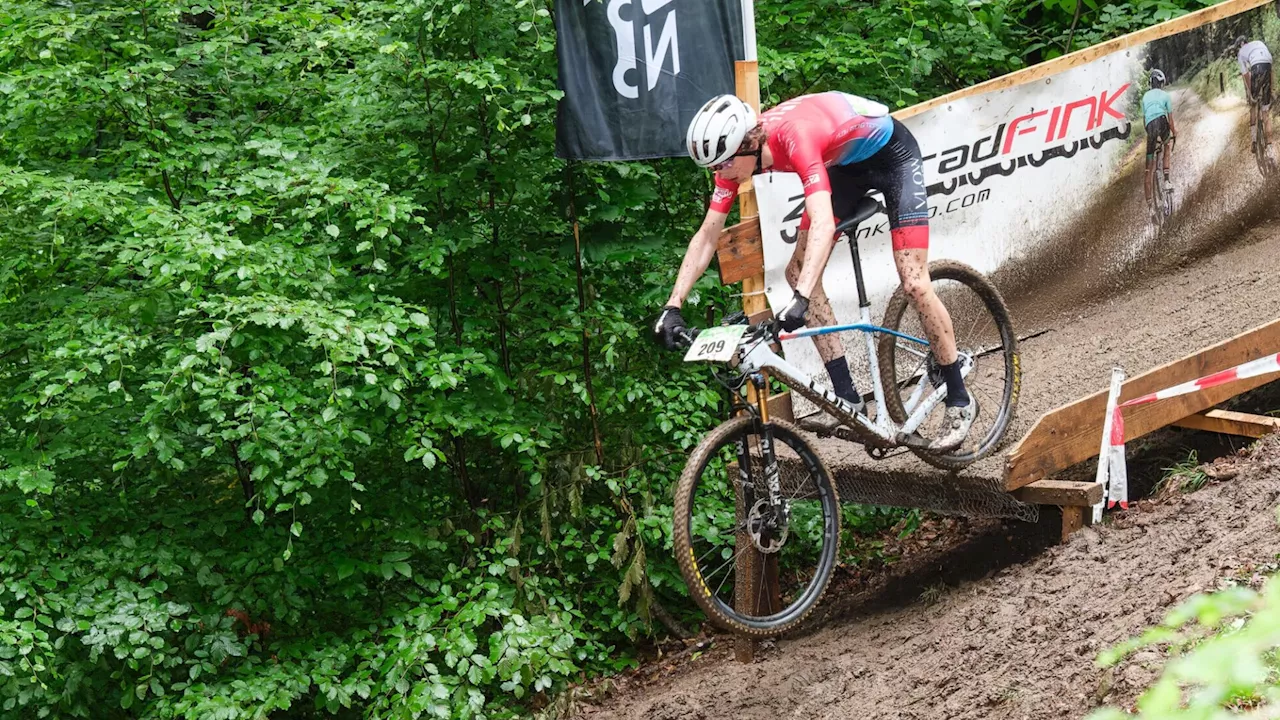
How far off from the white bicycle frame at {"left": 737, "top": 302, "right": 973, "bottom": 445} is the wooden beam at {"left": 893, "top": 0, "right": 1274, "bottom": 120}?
5.76 ft

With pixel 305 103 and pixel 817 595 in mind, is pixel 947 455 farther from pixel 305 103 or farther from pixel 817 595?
pixel 305 103

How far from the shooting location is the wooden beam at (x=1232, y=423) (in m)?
5.78

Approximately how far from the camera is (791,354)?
647 centimetres

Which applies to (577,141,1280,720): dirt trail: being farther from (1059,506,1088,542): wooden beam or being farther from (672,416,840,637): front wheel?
(672,416,840,637): front wheel

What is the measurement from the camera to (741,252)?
588cm

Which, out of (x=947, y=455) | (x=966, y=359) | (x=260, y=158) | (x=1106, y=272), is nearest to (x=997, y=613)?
(x=947, y=455)

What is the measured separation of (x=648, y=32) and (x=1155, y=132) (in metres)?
3.88

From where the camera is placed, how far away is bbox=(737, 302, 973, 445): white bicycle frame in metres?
4.88

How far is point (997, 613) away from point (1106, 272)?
138 inches

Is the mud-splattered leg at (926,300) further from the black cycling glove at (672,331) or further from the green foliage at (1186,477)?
the green foliage at (1186,477)

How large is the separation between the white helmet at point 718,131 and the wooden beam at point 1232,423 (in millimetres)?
3051

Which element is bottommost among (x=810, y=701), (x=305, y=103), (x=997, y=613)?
(x=810, y=701)

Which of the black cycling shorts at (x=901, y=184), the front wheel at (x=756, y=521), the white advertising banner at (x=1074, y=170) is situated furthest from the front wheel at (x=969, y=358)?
the white advertising banner at (x=1074, y=170)

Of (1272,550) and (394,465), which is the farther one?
(394,465)
